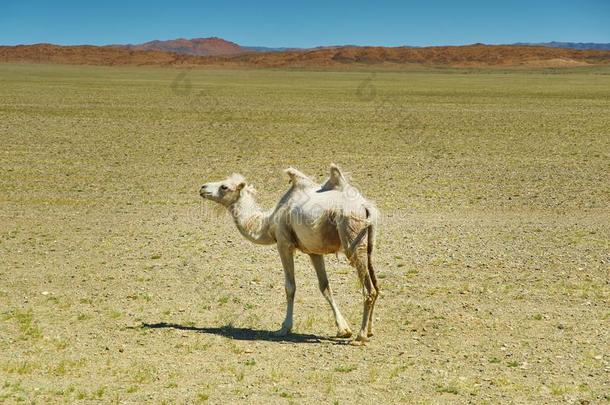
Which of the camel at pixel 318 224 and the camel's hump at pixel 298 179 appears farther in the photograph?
the camel's hump at pixel 298 179

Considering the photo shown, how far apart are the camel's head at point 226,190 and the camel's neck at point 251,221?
7cm

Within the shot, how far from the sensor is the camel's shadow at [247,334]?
29.0ft

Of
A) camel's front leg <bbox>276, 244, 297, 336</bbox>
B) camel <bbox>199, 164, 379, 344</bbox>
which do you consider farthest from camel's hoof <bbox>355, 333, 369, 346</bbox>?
camel's front leg <bbox>276, 244, 297, 336</bbox>

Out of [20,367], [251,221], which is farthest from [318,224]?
[20,367]

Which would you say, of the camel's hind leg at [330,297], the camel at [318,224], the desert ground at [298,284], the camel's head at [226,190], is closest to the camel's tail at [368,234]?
the camel at [318,224]

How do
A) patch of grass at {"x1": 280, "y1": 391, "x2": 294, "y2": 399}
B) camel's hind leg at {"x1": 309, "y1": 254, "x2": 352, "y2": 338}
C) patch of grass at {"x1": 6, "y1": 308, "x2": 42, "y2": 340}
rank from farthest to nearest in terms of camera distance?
camel's hind leg at {"x1": 309, "y1": 254, "x2": 352, "y2": 338}
patch of grass at {"x1": 6, "y1": 308, "x2": 42, "y2": 340}
patch of grass at {"x1": 280, "y1": 391, "x2": 294, "y2": 399}

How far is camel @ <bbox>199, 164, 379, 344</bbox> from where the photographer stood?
8547mm

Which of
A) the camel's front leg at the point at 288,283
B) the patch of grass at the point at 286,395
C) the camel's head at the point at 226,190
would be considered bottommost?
the patch of grass at the point at 286,395

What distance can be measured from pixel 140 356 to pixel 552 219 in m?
9.99

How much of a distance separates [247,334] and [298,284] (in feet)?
6.97

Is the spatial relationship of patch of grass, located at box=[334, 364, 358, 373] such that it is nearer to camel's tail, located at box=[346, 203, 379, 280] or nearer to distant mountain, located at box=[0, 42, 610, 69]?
camel's tail, located at box=[346, 203, 379, 280]

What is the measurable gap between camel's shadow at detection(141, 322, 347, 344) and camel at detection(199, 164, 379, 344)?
0.43 feet

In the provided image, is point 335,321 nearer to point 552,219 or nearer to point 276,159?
point 552,219

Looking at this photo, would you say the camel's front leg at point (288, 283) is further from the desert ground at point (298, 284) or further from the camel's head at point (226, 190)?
the camel's head at point (226, 190)
